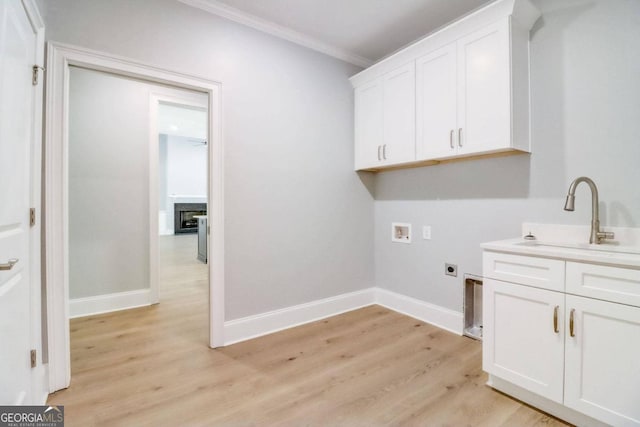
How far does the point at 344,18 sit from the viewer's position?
2555mm

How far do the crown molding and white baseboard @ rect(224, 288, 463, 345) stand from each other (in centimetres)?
253

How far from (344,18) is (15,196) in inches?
101

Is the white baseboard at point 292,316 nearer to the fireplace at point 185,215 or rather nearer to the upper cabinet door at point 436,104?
the upper cabinet door at point 436,104

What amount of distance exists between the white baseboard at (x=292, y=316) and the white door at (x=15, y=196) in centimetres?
128

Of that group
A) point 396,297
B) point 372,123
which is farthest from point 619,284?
point 372,123

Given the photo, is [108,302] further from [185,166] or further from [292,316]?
[185,166]

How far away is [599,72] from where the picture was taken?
6.05ft

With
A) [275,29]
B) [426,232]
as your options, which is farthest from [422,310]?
[275,29]

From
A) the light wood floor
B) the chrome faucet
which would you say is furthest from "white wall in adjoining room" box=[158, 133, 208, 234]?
the chrome faucet

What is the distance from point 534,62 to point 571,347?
6.19 ft

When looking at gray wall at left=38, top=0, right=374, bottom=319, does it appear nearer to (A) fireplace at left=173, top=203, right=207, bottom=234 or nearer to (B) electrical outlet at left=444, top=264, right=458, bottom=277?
(B) electrical outlet at left=444, top=264, right=458, bottom=277

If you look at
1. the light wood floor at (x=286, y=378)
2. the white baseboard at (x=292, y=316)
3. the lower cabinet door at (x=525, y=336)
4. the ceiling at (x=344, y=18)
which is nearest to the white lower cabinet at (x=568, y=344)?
the lower cabinet door at (x=525, y=336)

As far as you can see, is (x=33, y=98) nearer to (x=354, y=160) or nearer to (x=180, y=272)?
(x=354, y=160)

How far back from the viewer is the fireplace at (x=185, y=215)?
9.56 m
